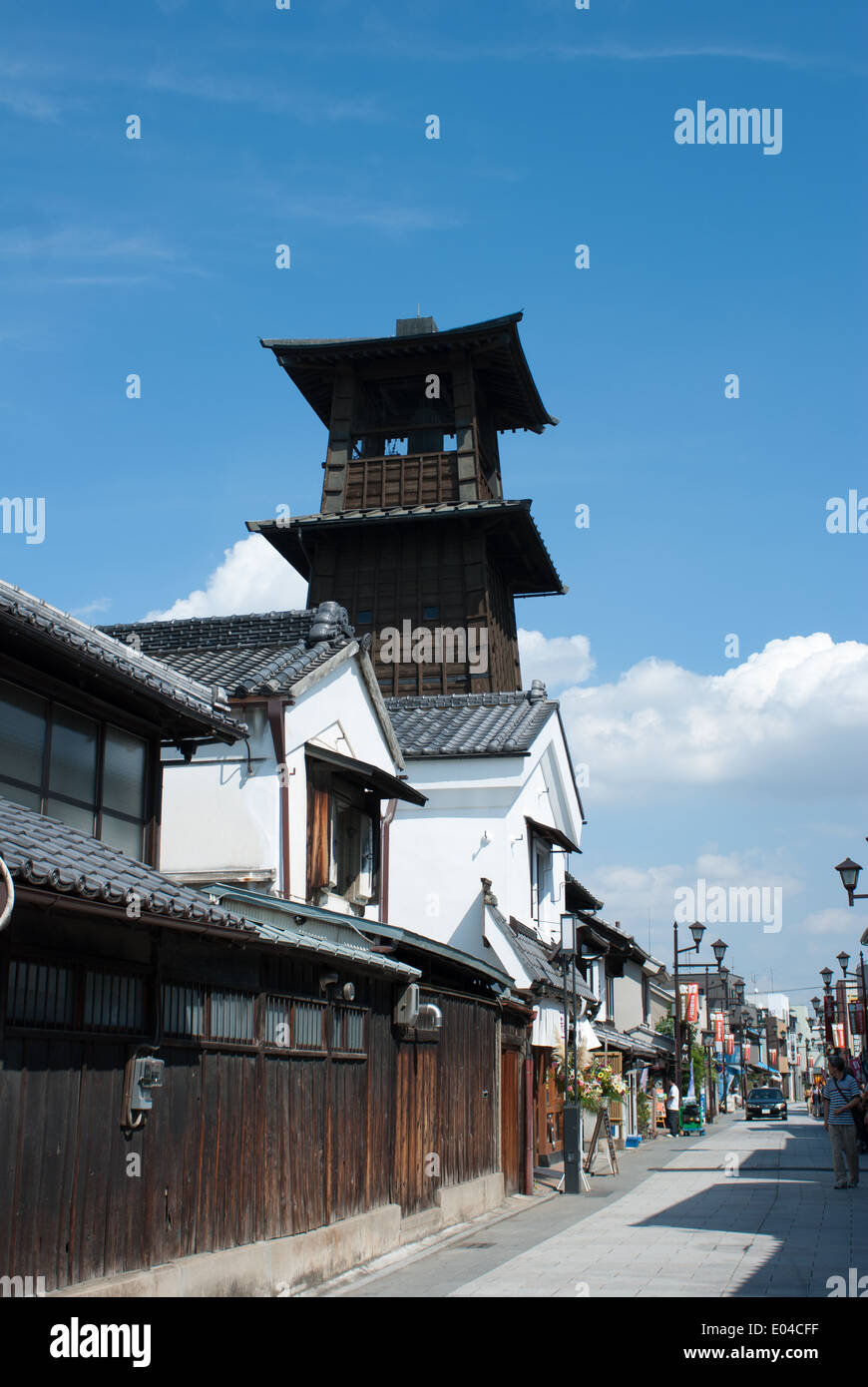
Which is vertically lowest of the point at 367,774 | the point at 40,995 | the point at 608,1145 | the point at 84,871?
the point at 608,1145

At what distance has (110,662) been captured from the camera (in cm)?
1222

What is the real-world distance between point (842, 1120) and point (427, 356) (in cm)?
2603

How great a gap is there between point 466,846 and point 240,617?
26.4 ft

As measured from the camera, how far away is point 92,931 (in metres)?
9.59

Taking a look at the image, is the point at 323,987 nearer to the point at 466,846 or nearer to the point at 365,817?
the point at 365,817

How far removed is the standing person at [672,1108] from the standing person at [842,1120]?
1021 inches

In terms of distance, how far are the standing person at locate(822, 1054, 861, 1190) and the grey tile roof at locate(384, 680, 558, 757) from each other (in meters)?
9.54

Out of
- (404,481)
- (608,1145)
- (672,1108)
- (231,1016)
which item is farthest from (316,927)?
(672,1108)

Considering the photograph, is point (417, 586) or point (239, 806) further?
point (417, 586)

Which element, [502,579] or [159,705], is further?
[502,579]

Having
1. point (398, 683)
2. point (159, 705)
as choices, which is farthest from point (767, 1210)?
point (398, 683)

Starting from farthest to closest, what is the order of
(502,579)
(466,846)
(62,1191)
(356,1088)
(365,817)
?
(502,579), (466,846), (365,817), (356,1088), (62,1191)

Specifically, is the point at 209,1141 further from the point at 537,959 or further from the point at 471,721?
the point at 471,721

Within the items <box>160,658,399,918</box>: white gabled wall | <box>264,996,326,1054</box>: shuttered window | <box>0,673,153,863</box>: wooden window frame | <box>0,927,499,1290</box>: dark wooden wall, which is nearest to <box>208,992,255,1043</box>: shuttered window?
<box>0,927,499,1290</box>: dark wooden wall
